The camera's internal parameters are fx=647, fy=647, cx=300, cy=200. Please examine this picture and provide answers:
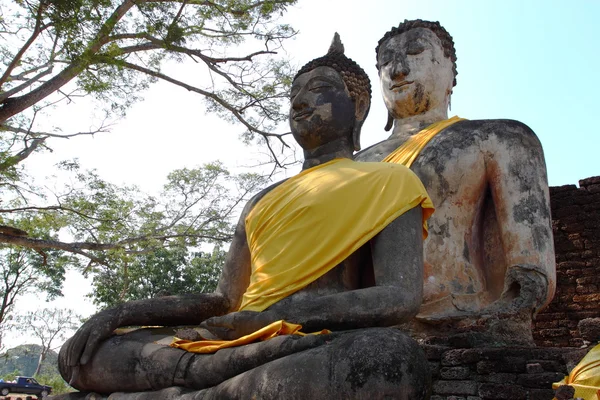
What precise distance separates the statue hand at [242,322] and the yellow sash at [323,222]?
146 millimetres

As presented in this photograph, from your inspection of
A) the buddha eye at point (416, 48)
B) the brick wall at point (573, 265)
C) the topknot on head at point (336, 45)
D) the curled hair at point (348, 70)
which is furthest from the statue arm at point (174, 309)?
the brick wall at point (573, 265)

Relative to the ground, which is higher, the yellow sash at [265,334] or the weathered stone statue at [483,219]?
the weathered stone statue at [483,219]

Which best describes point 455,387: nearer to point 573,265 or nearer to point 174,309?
Answer: point 174,309

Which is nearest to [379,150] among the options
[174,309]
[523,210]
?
[523,210]

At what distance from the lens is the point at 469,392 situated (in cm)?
360

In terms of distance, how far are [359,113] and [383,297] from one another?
1174 millimetres

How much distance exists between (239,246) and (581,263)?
5833 mm

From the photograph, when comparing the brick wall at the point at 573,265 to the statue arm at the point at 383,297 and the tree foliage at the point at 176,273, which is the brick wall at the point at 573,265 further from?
the tree foliage at the point at 176,273

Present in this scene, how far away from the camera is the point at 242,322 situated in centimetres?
242

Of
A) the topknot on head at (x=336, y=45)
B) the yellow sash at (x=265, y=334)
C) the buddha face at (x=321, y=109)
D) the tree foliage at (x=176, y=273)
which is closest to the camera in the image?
the yellow sash at (x=265, y=334)

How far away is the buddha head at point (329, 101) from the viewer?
10.1 ft

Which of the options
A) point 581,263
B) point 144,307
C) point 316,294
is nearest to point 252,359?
point 316,294

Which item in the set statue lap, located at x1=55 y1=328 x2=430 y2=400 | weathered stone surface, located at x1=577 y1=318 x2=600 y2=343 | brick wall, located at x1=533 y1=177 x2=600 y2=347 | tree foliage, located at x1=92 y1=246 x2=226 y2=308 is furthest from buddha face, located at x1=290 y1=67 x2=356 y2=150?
tree foliage, located at x1=92 y1=246 x2=226 y2=308

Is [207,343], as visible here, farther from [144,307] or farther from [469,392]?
[469,392]
